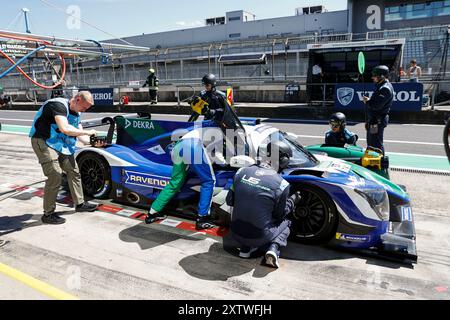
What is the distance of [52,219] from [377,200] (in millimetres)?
4133

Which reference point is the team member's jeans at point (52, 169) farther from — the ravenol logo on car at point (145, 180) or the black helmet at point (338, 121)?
the black helmet at point (338, 121)

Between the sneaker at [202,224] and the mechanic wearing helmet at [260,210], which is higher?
the mechanic wearing helmet at [260,210]

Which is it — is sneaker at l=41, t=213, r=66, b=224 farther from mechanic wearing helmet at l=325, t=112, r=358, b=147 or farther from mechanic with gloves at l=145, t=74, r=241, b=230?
mechanic wearing helmet at l=325, t=112, r=358, b=147

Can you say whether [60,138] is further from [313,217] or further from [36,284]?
[313,217]

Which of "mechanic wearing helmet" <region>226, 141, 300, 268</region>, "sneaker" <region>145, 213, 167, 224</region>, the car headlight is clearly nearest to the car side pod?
the car headlight

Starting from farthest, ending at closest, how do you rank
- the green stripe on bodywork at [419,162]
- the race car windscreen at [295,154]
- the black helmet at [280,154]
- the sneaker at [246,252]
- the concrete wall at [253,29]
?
the concrete wall at [253,29] < the green stripe on bodywork at [419,162] < the race car windscreen at [295,154] < the black helmet at [280,154] < the sneaker at [246,252]

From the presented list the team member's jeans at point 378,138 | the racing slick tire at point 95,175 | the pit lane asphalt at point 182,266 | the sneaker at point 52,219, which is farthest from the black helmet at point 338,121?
the sneaker at point 52,219

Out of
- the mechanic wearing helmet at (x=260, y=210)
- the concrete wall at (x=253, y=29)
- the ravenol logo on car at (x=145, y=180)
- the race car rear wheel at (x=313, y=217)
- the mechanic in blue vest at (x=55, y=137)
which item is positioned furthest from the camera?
the concrete wall at (x=253, y=29)

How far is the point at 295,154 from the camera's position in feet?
15.8

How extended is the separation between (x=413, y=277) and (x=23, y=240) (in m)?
4.38

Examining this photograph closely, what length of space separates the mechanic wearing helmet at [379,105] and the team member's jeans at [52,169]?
534 cm

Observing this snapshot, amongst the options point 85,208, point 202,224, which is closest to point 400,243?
point 202,224

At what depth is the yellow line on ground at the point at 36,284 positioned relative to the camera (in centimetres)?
333
